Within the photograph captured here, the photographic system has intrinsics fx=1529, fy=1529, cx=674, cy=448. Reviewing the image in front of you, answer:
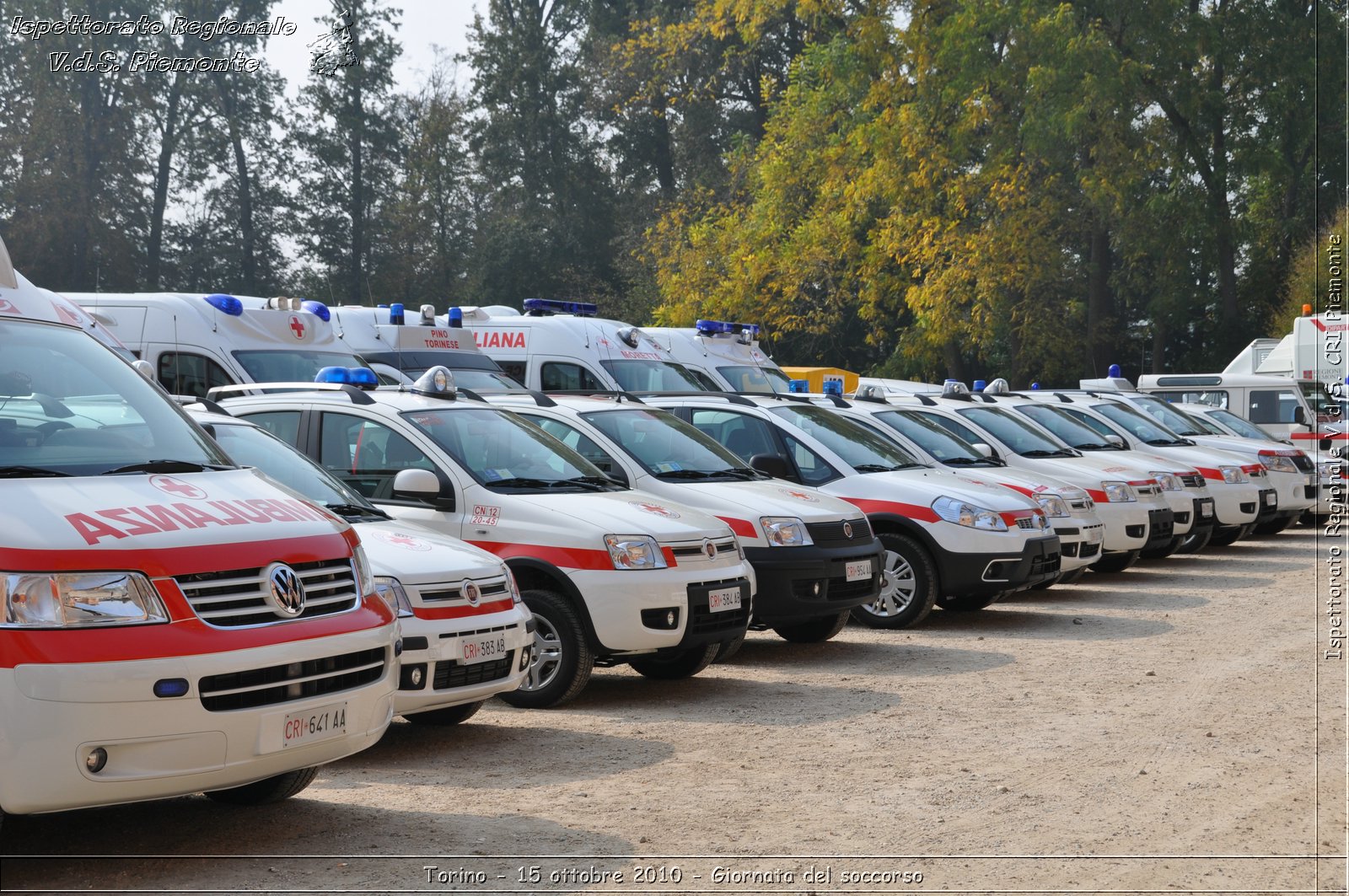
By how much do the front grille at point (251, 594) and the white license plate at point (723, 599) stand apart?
344 cm

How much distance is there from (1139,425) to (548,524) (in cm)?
1224

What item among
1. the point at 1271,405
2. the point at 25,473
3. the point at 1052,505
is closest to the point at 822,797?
the point at 25,473

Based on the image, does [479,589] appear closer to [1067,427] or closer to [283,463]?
[283,463]

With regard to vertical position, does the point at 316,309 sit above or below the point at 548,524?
above

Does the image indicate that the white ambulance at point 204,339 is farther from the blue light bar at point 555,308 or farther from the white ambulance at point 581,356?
the blue light bar at point 555,308

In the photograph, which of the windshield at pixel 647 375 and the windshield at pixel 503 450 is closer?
the windshield at pixel 503 450

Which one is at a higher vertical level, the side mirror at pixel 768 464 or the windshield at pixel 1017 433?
the windshield at pixel 1017 433

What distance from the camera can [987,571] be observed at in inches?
455

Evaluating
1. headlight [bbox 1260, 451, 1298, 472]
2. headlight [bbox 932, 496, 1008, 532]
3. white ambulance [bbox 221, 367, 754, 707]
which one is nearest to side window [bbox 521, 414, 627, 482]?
white ambulance [bbox 221, 367, 754, 707]

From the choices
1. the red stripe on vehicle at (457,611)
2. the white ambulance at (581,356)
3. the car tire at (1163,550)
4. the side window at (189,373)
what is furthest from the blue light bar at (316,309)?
the car tire at (1163,550)

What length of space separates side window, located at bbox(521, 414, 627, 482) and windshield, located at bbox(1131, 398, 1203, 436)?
11.5m

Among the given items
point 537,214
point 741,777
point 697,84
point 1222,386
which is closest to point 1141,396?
point 1222,386

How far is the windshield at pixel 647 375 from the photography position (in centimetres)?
1745

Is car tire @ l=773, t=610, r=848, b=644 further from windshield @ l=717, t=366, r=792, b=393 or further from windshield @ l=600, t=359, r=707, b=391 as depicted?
windshield @ l=717, t=366, r=792, b=393
